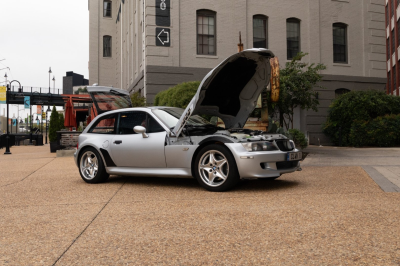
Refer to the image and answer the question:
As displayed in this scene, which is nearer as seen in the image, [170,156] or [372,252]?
[372,252]

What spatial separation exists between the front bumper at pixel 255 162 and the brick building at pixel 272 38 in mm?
13766

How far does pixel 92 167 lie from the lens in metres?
7.74

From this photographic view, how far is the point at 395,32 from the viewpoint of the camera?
3394cm

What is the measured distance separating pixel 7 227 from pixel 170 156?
2.89 meters

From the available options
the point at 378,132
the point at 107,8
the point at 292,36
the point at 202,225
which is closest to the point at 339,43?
the point at 292,36

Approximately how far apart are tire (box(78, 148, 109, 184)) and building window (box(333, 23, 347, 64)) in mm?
17696

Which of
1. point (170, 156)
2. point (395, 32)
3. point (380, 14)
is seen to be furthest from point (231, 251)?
point (395, 32)

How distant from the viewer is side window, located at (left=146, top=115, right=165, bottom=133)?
6.99m

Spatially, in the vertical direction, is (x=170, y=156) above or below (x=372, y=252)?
above

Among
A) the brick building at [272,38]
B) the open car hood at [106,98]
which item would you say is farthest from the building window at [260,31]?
the open car hood at [106,98]

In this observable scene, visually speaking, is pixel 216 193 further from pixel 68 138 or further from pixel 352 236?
pixel 68 138

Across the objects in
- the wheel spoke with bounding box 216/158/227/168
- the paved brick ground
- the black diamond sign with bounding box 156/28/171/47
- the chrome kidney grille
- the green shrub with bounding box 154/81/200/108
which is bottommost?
the paved brick ground

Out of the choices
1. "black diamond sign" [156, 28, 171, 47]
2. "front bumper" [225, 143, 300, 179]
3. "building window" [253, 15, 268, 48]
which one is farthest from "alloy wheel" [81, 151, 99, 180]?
"building window" [253, 15, 268, 48]

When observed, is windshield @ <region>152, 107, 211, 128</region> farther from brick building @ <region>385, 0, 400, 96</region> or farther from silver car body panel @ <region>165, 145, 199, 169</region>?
brick building @ <region>385, 0, 400, 96</region>
